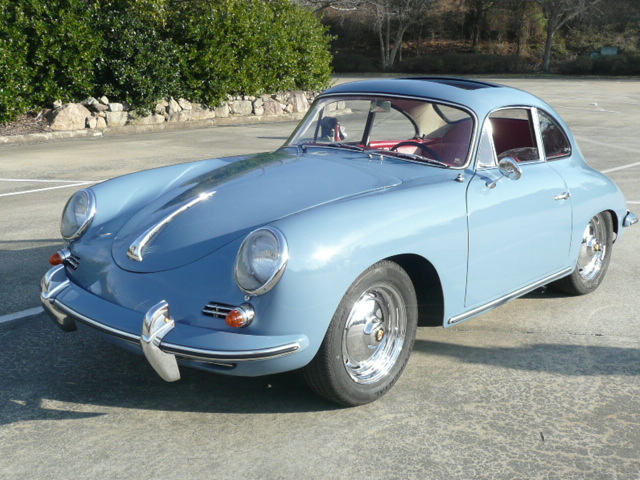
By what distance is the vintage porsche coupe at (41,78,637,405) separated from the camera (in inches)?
129

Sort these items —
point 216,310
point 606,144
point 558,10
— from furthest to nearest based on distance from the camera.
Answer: point 558,10
point 606,144
point 216,310

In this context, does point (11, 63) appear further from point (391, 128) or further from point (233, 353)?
point (233, 353)

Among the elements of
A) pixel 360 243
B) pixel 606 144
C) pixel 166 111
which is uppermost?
pixel 360 243

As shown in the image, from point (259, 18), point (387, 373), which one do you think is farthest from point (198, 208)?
point (259, 18)

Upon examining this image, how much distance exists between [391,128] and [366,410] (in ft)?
6.37

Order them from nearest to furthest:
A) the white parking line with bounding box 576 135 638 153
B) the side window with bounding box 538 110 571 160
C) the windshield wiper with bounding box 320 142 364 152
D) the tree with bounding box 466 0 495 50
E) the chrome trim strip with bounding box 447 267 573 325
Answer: the chrome trim strip with bounding box 447 267 573 325 < the windshield wiper with bounding box 320 142 364 152 < the side window with bounding box 538 110 571 160 < the white parking line with bounding box 576 135 638 153 < the tree with bounding box 466 0 495 50

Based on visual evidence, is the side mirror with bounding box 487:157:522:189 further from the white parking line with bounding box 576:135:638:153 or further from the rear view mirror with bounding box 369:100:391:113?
the white parking line with bounding box 576:135:638:153

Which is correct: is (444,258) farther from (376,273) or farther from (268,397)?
(268,397)

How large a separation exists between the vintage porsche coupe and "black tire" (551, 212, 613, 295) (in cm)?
2

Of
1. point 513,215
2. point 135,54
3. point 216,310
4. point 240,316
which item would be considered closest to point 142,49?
point 135,54

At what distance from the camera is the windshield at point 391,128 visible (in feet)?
14.8

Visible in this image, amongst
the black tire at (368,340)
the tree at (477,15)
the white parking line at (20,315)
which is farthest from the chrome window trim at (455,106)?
the tree at (477,15)

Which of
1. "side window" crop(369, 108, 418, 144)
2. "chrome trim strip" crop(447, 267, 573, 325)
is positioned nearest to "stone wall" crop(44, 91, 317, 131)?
"side window" crop(369, 108, 418, 144)

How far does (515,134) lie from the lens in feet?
16.4
